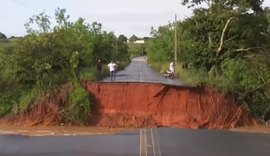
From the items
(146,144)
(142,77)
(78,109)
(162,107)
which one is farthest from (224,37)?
(146,144)

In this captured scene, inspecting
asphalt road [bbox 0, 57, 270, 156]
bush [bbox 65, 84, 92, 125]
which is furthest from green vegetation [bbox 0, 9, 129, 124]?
asphalt road [bbox 0, 57, 270, 156]

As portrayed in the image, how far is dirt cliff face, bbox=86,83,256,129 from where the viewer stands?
3133 centimetres

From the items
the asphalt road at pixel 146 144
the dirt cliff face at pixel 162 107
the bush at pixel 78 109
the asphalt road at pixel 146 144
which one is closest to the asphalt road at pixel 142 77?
the dirt cliff face at pixel 162 107

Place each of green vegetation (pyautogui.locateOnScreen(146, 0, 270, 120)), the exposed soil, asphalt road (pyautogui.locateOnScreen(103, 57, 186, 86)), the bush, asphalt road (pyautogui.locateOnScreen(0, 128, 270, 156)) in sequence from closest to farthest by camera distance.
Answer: asphalt road (pyautogui.locateOnScreen(0, 128, 270, 156))
the bush
the exposed soil
green vegetation (pyautogui.locateOnScreen(146, 0, 270, 120))
asphalt road (pyautogui.locateOnScreen(103, 57, 186, 86))

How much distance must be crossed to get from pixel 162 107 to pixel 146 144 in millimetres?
8618

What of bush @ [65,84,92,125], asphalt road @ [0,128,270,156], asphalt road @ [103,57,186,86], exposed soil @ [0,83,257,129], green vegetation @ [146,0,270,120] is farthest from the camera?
asphalt road @ [103,57,186,86]

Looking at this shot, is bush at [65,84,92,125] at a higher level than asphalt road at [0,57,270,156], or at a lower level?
higher

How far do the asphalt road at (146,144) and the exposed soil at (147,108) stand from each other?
226 centimetres

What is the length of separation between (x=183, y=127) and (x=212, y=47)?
10.9 m

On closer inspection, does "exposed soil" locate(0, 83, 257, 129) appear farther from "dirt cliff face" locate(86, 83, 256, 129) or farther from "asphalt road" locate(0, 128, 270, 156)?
"asphalt road" locate(0, 128, 270, 156)

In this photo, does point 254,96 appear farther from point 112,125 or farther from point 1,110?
point 1,110

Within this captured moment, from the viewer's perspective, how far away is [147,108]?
1265 inches

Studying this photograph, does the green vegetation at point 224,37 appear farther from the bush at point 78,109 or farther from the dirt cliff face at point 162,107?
the bush at point 78,109

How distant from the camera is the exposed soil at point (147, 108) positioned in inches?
1231
